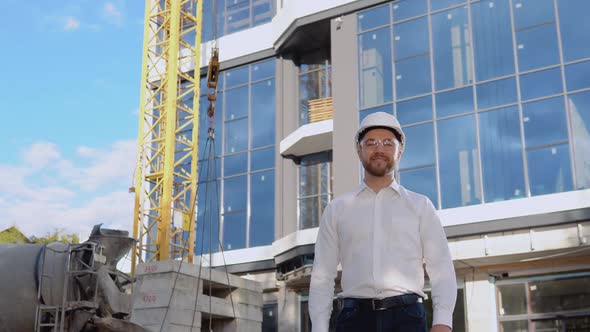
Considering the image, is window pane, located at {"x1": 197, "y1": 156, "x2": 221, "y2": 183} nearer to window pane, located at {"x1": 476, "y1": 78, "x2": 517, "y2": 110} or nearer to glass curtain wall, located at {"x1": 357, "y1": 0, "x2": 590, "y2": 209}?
glass curtain wall, located at {"x1": 357, "y1": 0, "x2": 590, "y2": 209}

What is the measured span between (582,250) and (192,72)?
2232 centimetres

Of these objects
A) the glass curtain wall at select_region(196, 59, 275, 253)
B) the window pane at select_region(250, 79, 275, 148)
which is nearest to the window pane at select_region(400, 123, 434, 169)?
the glass curtain wall at select_region(196, 59, 275, 253)

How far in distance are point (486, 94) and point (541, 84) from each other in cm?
188

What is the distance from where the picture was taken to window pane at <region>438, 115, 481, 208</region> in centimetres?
2619

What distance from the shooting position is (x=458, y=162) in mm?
26750

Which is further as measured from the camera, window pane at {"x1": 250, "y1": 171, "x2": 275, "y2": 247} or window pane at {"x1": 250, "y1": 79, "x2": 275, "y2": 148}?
window pane at {"x1": 250, "y1": 79, "x2": 275, "y2": 148}

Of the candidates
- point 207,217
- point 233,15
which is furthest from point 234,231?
point 233,15

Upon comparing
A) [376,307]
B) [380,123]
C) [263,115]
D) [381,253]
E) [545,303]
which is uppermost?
[263,115]

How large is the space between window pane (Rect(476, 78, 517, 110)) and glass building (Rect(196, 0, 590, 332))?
0.13 ft

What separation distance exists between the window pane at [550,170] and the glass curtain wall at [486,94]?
0.10 feet

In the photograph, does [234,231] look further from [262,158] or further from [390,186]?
[390,186]

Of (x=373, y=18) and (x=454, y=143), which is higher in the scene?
(x=373, y=18)

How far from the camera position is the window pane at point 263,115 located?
34.9 metres

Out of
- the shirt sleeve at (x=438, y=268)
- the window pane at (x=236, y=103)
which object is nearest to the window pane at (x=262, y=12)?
the window pane at (x=236, y=103)
